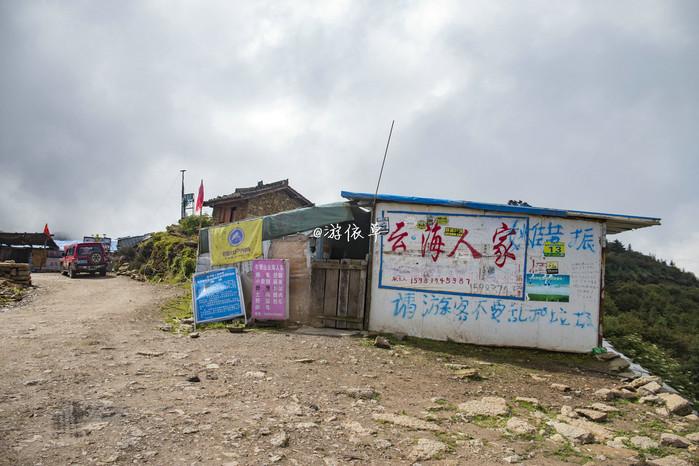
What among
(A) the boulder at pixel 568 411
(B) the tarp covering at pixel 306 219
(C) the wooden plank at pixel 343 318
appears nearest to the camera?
(A) the boulder at pixel 568 411

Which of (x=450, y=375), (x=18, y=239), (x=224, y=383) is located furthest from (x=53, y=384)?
(x=18, y=239)

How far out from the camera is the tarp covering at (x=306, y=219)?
9750 millimetres

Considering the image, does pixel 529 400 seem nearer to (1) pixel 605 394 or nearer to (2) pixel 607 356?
(1) pixel 605 394

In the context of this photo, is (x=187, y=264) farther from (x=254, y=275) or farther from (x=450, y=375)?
(x=450, y=375)

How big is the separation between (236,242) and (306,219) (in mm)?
2092

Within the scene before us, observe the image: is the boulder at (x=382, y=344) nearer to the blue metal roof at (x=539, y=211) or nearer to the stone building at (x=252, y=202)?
the blue metal roof at (x=539, y=211)

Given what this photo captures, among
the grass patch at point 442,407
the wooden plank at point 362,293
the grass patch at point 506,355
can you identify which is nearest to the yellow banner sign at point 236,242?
the wooden plank at point 362,293

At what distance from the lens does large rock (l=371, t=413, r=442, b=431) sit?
4.15 metres

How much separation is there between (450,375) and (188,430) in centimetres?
391

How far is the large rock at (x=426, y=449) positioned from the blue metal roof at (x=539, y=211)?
5.75m

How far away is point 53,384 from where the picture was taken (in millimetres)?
4793

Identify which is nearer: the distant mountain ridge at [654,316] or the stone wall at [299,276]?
the distant mountain ridge at [654,316]

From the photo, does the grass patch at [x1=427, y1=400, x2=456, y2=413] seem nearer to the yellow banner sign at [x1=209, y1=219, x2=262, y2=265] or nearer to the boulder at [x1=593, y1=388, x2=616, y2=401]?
the boulder at [x1=593, y1=388, x2=616, y2=401]

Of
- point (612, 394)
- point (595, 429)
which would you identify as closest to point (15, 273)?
point (595, 429)
